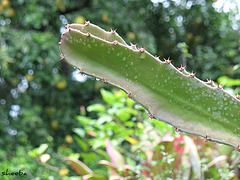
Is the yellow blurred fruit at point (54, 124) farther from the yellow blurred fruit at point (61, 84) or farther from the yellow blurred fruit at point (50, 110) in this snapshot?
the yellow blurred fruit at point (61, 84)

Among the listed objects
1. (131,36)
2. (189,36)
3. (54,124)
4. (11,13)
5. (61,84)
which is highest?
(189,36)

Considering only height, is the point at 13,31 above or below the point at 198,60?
below

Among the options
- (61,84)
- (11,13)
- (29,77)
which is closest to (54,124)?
(61,84)

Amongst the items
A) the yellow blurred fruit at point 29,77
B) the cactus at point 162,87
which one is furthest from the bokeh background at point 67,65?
the cactus at point 162,87

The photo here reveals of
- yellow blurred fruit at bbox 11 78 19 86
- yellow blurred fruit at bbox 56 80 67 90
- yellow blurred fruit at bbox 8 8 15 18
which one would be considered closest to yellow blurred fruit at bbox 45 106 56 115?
yellow blurred fruit at bbox 56 80 67 90

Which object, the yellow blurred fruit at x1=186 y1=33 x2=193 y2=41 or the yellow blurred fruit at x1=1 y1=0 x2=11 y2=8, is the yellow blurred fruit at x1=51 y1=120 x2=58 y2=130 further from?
the yellow blurred fruit at x1=186 y1=33 x2=193 y2=41

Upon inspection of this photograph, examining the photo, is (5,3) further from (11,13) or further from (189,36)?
(189,36)

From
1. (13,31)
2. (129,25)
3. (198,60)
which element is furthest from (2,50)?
(198,60)

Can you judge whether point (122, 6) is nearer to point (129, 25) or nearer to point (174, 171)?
point (129, 25)
